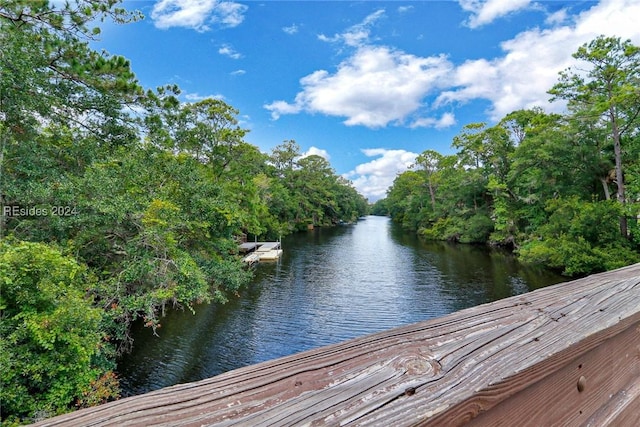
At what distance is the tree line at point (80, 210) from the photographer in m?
4.67

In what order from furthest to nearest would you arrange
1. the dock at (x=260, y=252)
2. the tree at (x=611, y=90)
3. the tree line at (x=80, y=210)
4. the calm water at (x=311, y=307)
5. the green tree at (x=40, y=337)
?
the dock at (x=260, y=252), the tree at (x=611, y=90), the calm water at (x=311, y=307), the tree line at (x=80, y=210), the green tree at (x=40, y=337)

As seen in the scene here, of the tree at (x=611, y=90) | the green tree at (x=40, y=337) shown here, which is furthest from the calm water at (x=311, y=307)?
the tree at (x=611, y=90)

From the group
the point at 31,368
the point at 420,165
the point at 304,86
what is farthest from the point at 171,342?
the point at 420,165

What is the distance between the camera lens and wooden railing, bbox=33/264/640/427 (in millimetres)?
400

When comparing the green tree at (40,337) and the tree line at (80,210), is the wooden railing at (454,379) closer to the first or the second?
the green tree at (40,337)

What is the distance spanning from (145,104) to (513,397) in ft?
30.8

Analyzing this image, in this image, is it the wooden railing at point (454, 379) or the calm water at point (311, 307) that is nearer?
the wooden railing at point (454, 379)

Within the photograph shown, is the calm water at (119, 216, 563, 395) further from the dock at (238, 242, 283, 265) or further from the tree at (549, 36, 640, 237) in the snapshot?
the tree at (549, 36, 640, 237)

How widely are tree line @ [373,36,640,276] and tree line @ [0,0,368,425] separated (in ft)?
48.5

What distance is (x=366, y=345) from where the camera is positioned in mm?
545

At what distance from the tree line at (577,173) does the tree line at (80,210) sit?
14.8 meters

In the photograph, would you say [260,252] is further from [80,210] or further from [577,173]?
[577,173]

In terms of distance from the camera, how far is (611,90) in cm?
1339

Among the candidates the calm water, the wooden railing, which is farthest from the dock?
the wooden railing
